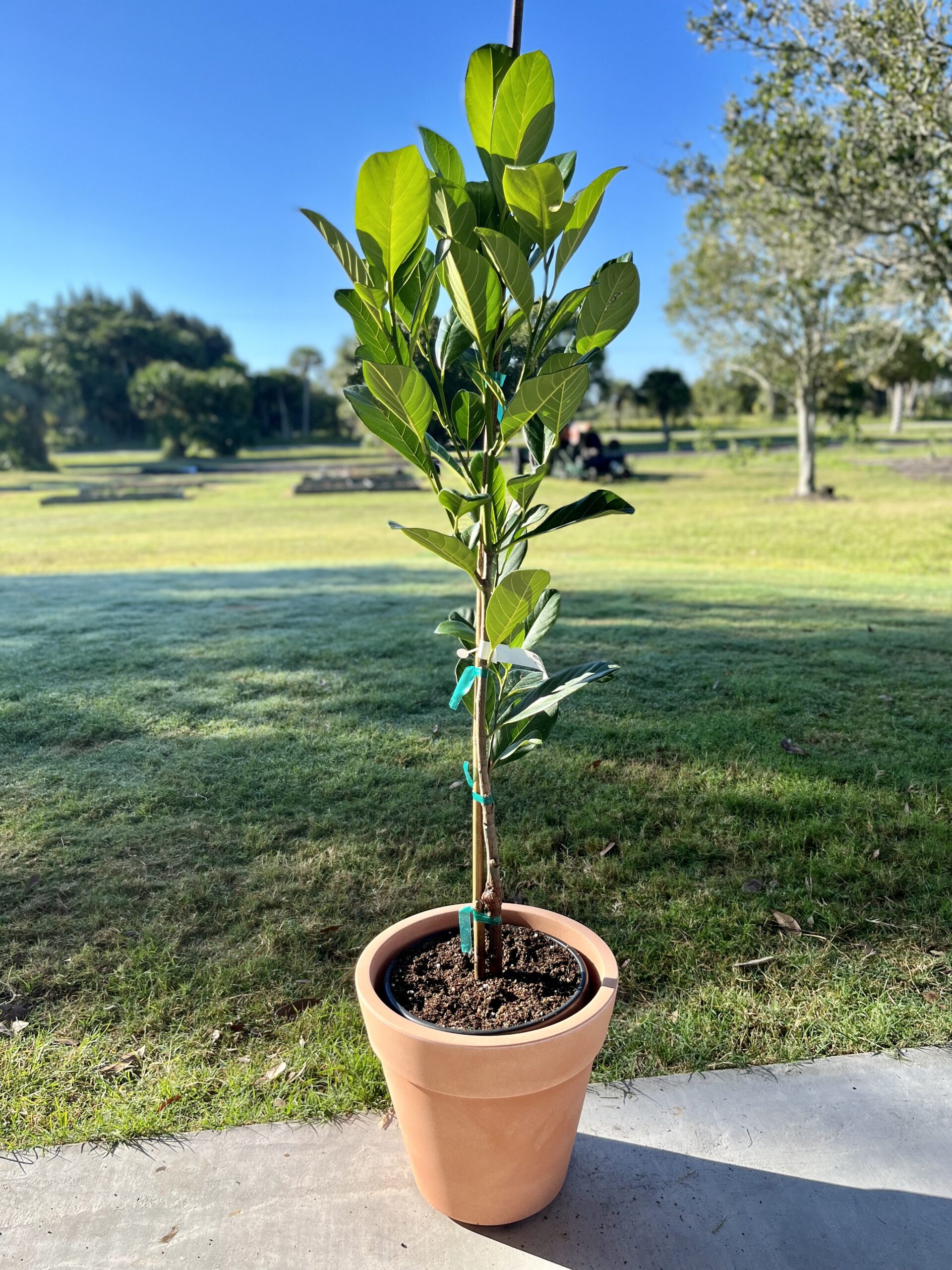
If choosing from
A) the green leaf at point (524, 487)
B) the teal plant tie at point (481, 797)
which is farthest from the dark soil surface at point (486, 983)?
the green leaf at point (524, 487)

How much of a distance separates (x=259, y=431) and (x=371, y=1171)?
183 feet

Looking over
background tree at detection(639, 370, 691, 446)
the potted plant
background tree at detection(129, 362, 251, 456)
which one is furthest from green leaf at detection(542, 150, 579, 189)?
background tree at detection(129, 362, 251, 456)

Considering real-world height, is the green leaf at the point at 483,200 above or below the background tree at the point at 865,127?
below

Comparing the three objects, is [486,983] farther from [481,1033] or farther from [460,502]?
[460,502]

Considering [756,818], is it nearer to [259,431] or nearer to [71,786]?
[71,786]

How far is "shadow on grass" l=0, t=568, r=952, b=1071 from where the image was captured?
100 inches

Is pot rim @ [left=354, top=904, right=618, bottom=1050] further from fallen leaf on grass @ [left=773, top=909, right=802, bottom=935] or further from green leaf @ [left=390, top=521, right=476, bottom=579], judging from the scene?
fallen leaf on grass @ [left=773, top=909, right=802, bottom=935]

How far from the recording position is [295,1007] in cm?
233

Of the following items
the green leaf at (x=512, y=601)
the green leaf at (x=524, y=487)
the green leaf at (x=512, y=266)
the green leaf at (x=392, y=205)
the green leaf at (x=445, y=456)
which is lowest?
the green leaf at (x=512, y=601)

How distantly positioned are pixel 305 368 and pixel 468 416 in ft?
193

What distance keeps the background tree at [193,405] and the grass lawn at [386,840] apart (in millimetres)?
39005

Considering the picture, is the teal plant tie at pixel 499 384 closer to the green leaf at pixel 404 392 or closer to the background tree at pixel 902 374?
the green leaf at pixel 404 392

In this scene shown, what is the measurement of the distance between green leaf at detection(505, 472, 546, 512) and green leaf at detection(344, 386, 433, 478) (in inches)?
6.1

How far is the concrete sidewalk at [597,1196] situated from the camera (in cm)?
164
